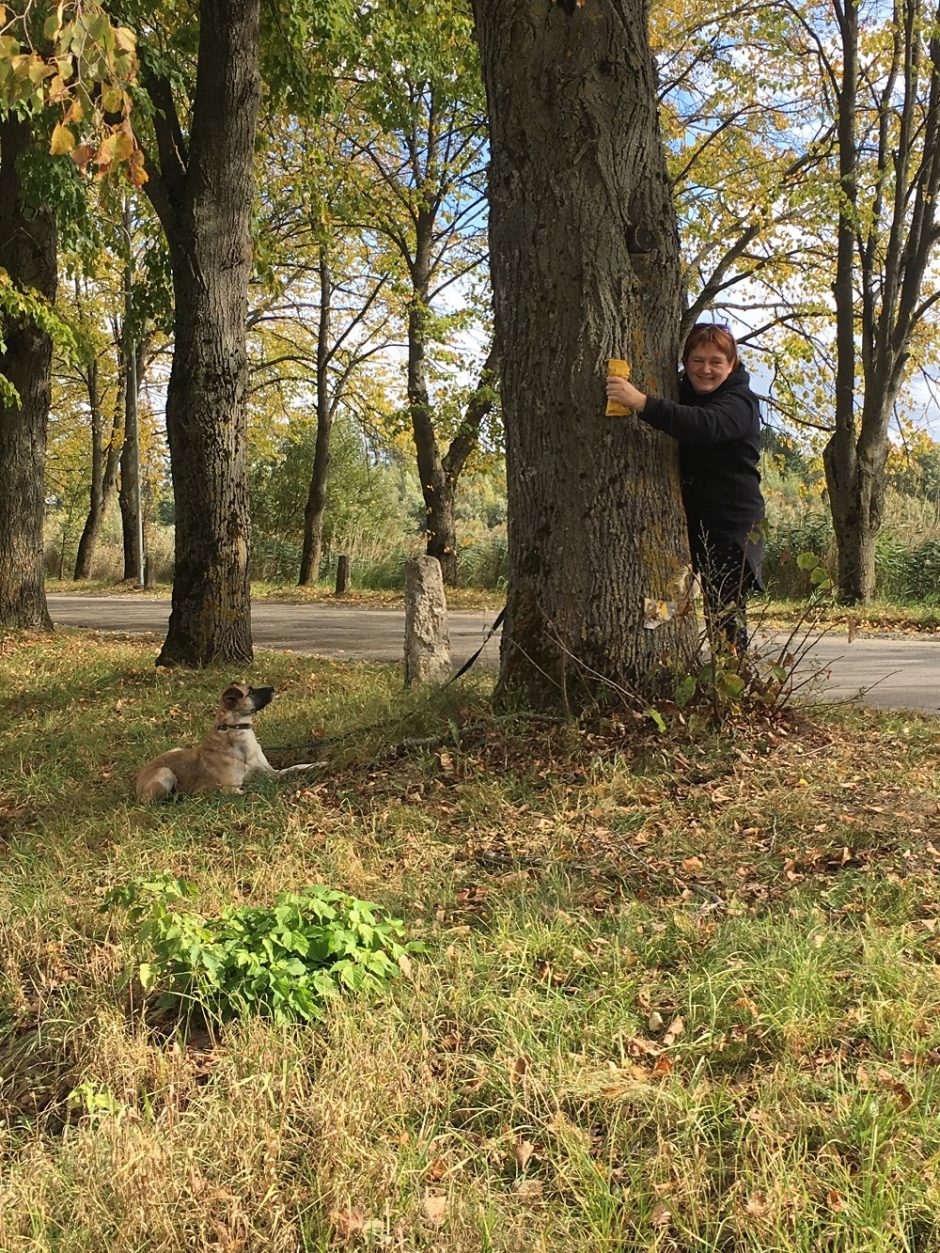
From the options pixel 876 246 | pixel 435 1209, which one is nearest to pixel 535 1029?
pixel 435 1209

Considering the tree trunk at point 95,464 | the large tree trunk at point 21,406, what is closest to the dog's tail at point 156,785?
the large tree trunk at point 21,406

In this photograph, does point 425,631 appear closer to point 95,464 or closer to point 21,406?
point 21,406

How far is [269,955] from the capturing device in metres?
2.73

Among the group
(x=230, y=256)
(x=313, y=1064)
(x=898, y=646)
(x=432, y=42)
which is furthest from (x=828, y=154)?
(x=313, y=1064)

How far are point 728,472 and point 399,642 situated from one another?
302 inches

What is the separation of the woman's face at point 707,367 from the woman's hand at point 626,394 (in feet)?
1.80

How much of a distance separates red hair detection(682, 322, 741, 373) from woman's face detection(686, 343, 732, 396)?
0.05 feet

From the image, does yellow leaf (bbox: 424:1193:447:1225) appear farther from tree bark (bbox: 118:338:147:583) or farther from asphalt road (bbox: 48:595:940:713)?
tree bark (bbox: 118:338:147:583)

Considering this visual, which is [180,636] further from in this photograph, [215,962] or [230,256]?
[215,962]

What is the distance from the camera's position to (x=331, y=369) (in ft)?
80.7

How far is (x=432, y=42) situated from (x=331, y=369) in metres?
13.9

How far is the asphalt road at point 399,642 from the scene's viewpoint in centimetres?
740

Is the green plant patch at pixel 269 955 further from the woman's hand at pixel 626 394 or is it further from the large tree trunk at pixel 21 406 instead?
the large tree trunk at pixel 21 406

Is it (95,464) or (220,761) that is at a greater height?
(95,464)
